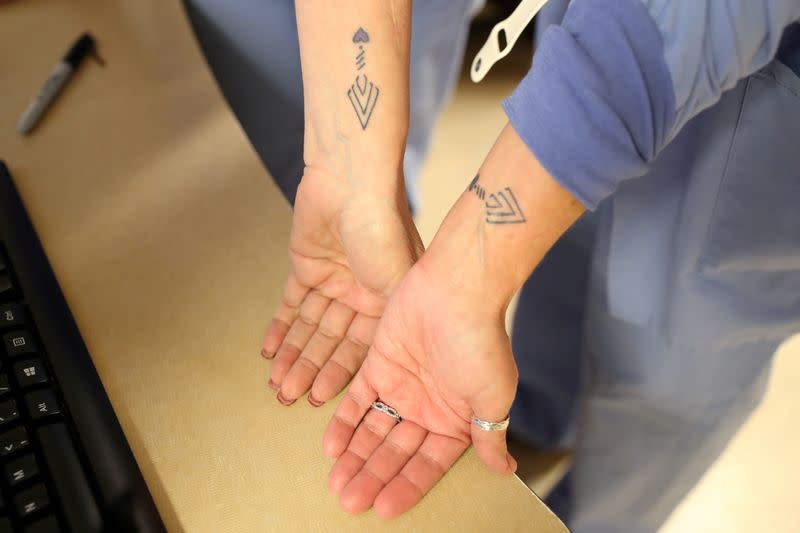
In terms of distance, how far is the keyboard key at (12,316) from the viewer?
0.46 meters

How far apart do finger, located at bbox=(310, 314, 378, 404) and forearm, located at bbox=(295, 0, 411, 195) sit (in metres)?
0.12

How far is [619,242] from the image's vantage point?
678mm

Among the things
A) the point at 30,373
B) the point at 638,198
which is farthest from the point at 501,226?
the point at 30,373

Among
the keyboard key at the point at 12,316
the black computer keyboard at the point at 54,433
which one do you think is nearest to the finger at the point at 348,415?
the black computer keyboard at the point at 54,433

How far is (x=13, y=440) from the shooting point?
414 mm

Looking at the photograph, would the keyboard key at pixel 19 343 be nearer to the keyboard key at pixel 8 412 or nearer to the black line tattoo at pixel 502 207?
the keyboard key at pixel 8 412

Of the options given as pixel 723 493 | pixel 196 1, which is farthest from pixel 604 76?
pixel 723 493

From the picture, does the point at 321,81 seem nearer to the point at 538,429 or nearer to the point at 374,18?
the point at 374,18

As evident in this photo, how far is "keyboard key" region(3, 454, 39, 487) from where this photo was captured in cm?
40

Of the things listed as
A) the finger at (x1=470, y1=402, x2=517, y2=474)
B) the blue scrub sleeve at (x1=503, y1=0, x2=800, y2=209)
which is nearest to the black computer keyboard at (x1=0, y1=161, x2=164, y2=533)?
the finger at (x1=470, y1=402, x2=517, y2=474)

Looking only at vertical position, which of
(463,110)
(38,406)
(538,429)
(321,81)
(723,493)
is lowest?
(723,493)

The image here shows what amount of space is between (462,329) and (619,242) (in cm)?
27

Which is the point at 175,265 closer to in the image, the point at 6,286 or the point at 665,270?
the point at 6,286

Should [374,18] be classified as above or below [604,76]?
above
